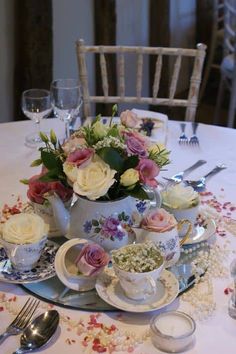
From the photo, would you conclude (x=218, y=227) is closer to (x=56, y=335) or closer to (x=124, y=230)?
(x=124, y=230)

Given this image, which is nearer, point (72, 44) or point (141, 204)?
point (141, 204)

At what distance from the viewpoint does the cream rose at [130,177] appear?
3.46 feet

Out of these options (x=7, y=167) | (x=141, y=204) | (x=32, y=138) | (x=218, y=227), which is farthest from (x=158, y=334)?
(x=32, y=138)

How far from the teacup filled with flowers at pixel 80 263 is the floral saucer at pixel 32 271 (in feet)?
0.13

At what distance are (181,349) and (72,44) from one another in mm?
2292

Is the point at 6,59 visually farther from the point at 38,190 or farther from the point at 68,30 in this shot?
the point at 38,190

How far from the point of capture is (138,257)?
3.37 ft

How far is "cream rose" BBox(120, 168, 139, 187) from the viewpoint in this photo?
105 cm

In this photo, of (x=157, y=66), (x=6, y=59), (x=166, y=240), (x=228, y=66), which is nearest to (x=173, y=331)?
(x=166, y=240)

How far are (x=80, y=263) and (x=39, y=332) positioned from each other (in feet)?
0.49

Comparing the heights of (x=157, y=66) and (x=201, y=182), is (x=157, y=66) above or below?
above

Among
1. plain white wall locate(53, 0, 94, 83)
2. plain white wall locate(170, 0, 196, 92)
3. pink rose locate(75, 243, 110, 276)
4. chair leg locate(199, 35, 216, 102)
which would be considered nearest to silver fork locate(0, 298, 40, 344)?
pink rose locate(75, 243, 110, 276)

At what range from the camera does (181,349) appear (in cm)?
96

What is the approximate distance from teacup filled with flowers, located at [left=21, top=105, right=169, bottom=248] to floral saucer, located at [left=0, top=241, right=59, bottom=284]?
6cm
